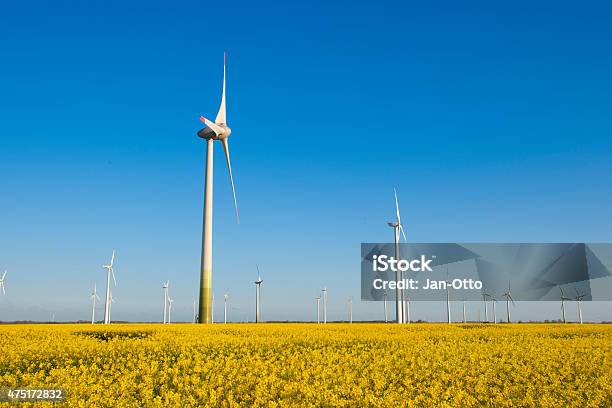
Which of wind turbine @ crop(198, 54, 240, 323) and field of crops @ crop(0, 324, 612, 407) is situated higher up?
wind turbine @ crop(198, 54, 240, 323)

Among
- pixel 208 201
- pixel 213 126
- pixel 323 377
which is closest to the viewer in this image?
pixel 323 377

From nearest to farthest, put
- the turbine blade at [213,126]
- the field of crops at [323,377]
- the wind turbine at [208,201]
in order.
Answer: the field of crops at [323,377] → the wind turbine at [208,201] → the turbine blade at [213,126]

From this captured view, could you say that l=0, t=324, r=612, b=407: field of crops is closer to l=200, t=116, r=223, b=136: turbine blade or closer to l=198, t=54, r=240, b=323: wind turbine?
l=198, t=54, r=240, b=323: wind turbine

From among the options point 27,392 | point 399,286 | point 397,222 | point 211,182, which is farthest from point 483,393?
point 397,222

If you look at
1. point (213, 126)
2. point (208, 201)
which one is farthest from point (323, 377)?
point (213, 126)

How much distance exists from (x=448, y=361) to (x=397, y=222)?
6645 cm

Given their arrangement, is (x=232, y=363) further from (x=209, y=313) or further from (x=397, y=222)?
(x=397, y=222)

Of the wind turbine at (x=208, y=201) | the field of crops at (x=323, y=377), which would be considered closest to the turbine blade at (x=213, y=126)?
the wind turbine at (x=208, y=201)

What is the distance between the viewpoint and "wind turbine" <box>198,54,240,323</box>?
168 feet

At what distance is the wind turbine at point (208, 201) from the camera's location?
2021 inches

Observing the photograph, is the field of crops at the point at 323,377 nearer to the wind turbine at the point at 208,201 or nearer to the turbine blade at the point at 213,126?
the wind turbine at the point at 208,201

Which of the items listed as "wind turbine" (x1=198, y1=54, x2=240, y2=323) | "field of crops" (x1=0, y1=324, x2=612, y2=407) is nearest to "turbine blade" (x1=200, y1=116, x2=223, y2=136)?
"wind turbine" (x1=198, y1=54, x2=240, y2=323)

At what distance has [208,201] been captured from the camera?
54562 millimetres

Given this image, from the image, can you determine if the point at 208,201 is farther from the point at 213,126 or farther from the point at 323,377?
the point at 323,377
